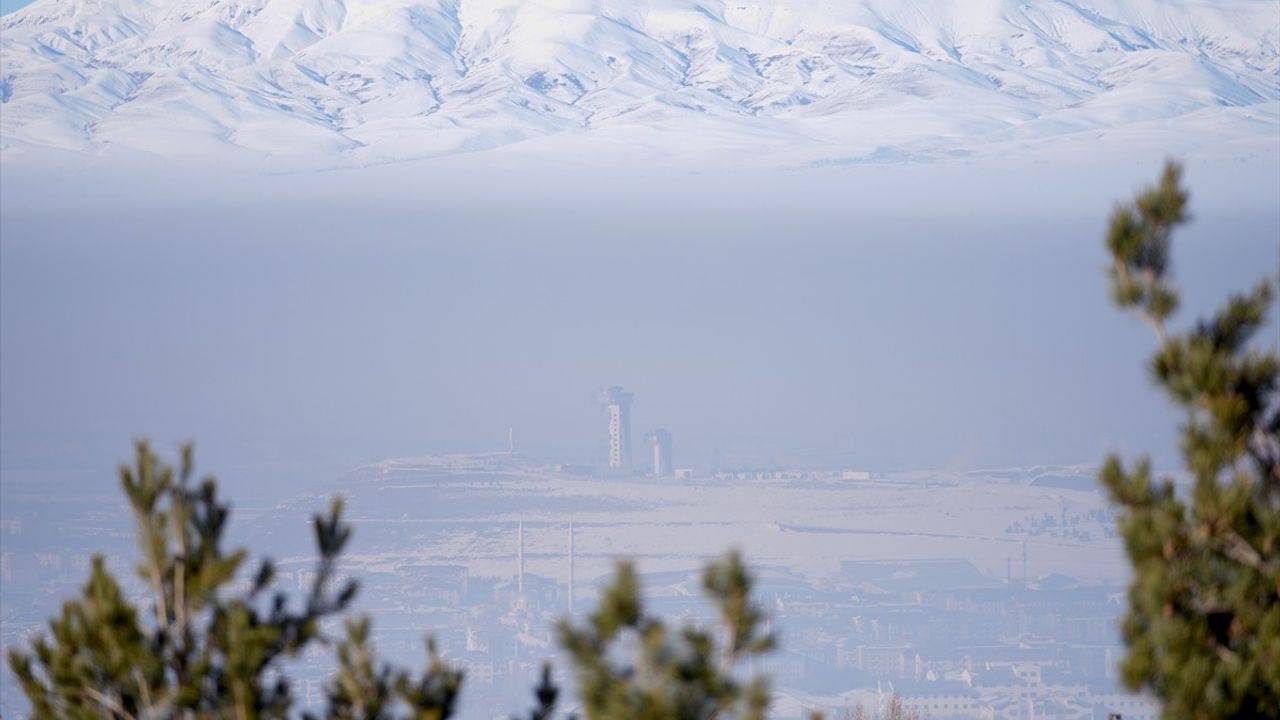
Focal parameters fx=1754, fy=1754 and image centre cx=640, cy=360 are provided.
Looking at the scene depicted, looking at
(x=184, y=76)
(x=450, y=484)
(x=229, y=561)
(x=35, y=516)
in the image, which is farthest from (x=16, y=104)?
(x=229, y=561)

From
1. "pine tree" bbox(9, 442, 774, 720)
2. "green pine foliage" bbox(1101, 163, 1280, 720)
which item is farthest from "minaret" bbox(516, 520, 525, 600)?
"green pine foliage" bbox(1101, 163, 1280, 720)

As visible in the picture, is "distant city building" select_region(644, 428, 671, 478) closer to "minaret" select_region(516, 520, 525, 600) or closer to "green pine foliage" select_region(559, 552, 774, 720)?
"minaret" select_region(516, 520, 525, 600)

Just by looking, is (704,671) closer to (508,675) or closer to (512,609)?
(508,675)

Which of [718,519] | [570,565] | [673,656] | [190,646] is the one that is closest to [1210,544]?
[673,656]

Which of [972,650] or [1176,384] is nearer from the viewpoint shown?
[1176,384]

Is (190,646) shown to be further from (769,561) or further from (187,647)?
(769,561)

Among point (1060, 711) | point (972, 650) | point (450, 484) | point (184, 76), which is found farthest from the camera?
point (450, 484)

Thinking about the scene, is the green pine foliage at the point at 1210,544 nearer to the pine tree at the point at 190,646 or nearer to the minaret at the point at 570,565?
the pine tree at the point at 190,646
